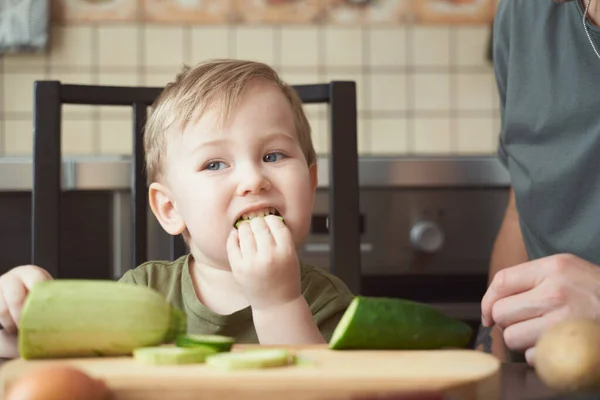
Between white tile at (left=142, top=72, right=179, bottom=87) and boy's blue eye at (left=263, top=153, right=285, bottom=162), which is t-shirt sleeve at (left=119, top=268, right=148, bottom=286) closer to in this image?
boy's blue eye at (left=263, top=153, right=285, bottom=162)

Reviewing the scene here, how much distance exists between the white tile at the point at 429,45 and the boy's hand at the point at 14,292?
176 centimetres

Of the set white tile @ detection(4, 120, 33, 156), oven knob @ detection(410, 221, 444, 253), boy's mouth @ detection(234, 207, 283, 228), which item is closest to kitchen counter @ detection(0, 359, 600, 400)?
boy's mouth @ detection(234, 207, 283, 228)

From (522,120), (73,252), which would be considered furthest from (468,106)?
(73,252)

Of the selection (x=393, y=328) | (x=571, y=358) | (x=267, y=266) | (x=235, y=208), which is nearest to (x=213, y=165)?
(x=235, y=208)

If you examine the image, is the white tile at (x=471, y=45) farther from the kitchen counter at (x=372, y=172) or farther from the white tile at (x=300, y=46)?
the kitchen counter at (x=372, y=172)

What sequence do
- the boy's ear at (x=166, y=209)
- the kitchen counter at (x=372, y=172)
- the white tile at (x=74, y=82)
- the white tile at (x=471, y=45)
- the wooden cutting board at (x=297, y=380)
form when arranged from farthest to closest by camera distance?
the white tile at (x=471, y=45), the white tile at (x=74, y=82), the kitchen counter at (x=372, y=172), the boy's ear at (x=166, y=209), the wooden cutting board at (x=297, y=380)

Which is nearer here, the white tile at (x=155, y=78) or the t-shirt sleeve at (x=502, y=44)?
the t-shirt sleeve at (x=502, y=44)

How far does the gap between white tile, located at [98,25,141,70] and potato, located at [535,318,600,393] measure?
6.47ft

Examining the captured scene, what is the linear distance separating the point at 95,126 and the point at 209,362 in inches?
74.1

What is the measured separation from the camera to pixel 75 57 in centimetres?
239

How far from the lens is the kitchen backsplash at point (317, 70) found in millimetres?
2377

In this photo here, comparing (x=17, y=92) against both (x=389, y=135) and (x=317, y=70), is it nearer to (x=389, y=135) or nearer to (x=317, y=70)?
(x=317, y=70)

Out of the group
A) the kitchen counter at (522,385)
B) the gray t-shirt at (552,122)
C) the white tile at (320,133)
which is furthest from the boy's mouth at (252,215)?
the white tile at (320,133)

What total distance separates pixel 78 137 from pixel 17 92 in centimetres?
21
